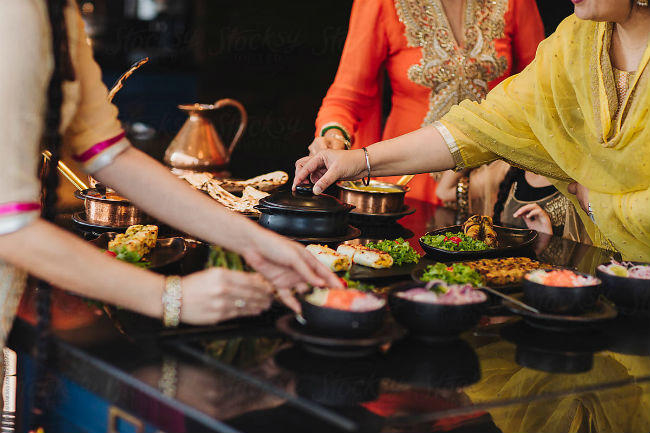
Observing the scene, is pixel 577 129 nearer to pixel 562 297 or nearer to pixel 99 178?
pixel 562 297

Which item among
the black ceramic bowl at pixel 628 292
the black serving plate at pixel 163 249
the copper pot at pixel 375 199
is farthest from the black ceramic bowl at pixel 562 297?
the copper pot at pixel 375 199

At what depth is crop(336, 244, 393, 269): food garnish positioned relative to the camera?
1836mm

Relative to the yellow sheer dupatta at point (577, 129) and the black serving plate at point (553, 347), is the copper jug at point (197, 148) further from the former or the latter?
the black serving plate at point (553, 347)

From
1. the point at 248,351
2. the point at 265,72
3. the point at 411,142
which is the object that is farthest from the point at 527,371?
the point at 265,72

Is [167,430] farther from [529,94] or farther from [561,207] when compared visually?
[561,207]

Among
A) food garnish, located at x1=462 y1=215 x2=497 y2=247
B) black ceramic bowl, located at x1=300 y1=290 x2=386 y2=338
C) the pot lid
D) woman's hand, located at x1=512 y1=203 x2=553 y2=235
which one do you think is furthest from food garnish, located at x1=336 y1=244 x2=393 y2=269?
woman's hand, located at x1=512 y1=203 x2=553 y2=235

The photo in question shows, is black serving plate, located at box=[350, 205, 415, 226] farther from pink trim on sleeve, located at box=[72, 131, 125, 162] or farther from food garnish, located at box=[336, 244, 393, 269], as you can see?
pink trim on sleeve, located at box=[72, 131, 125, 162]

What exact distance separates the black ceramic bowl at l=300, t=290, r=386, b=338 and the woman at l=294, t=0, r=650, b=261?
79cm

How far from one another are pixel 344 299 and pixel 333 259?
47 centimetres

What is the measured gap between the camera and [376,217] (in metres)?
2.42

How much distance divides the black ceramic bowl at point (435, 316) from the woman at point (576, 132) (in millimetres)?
724

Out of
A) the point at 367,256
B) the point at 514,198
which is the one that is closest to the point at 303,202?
the point at 367,256

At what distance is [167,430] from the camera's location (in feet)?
3.89

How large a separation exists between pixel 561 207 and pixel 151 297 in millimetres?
1982
